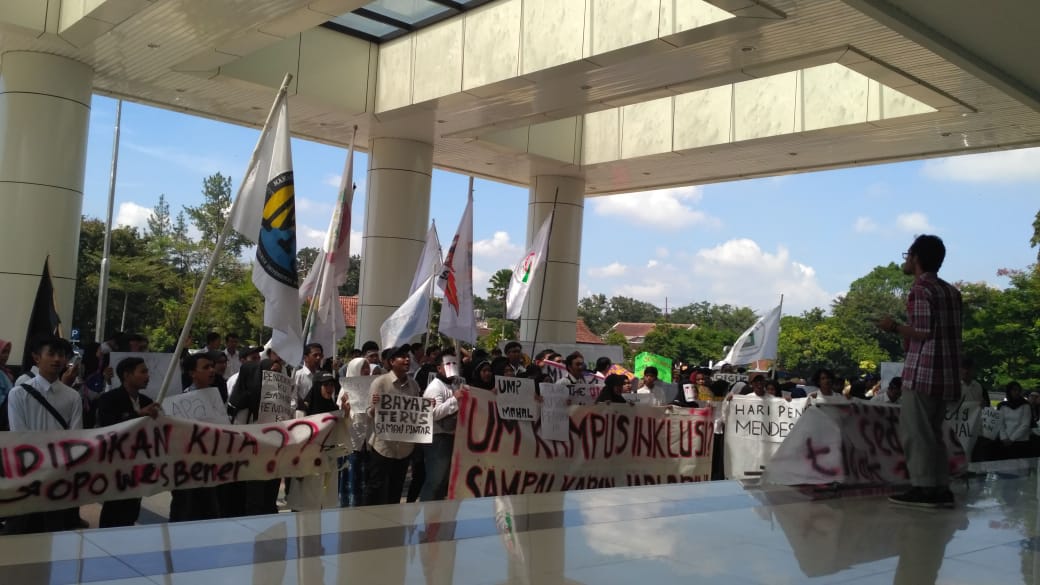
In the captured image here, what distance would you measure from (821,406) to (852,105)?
34.9 feet

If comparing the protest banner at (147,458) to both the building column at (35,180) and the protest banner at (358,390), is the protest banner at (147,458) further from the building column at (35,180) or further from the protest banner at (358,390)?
the building column at (35,180)

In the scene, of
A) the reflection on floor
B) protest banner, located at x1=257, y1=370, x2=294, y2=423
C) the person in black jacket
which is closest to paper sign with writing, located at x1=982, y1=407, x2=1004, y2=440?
the reflection on floor

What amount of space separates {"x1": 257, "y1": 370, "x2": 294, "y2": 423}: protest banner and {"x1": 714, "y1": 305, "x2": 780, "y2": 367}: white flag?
37.8 feet

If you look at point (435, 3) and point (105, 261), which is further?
point (105, 261)

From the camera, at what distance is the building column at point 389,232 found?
20.4 meters

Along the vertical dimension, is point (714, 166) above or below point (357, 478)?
above

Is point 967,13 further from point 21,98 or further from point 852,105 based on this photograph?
point 21,98

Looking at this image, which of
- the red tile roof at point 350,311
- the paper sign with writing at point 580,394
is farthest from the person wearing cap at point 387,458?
the red tile roof at point 350,311

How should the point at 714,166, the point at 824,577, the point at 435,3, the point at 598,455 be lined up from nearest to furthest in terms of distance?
the point at 824,577, the point at 598,455, the point at 435,3, the point at 714,166

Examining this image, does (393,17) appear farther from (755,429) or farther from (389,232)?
(755,429)

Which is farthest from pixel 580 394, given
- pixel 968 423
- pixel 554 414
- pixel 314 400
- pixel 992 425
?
pixel 992 425

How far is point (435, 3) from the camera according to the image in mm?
17016

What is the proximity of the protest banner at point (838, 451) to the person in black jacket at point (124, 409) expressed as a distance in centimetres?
519

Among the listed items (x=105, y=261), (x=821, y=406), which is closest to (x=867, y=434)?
(x=821, y=406)
